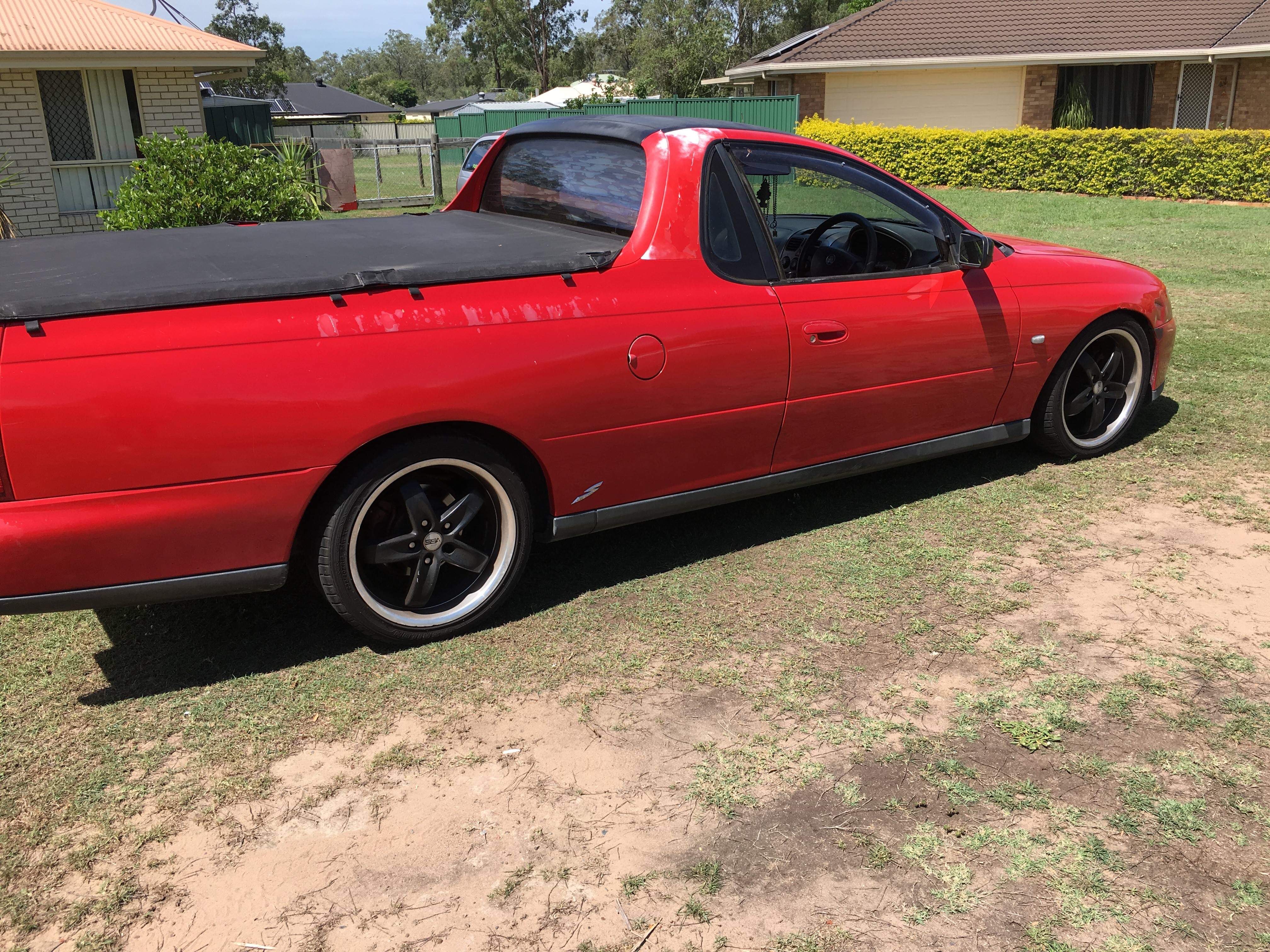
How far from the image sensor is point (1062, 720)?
3.28 meters

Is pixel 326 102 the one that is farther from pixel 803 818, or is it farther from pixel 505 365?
pixel 803 818

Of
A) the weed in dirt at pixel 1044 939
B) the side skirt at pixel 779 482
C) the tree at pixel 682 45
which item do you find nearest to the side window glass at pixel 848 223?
the side skirt at pixel 779 482

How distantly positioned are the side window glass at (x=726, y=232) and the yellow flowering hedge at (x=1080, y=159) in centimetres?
1452

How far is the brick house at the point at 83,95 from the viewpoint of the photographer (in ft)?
52.1

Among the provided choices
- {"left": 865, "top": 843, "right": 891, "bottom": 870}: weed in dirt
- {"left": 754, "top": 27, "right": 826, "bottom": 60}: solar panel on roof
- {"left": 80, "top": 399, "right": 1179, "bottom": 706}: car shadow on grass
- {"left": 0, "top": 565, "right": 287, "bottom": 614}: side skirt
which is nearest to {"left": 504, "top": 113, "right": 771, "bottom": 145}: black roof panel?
{"left": 80, "top": 399, "right": 1179, "bottom": 706}: car shadow on grass

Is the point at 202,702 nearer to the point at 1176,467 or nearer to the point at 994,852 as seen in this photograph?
the point at 994,852

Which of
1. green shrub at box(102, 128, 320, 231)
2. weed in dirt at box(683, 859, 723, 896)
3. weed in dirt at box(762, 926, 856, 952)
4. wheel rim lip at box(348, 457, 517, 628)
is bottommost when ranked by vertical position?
weed in dirt at box(762, 926, 856, 952)

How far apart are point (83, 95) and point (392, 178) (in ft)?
45.1

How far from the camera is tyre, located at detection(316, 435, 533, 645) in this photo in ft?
11.2

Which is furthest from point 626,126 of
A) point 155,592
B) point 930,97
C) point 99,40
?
point 930,97

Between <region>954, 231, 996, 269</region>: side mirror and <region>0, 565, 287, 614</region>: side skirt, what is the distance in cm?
312

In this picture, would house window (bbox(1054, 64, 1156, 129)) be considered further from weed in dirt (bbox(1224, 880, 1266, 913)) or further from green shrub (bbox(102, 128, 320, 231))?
weed in dirt (bbox(1224, 880, 1266, 913))

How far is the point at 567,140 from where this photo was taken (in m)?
4.66

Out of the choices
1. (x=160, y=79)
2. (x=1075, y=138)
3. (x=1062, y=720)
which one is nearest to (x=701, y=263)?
(x=1062, y=720)
